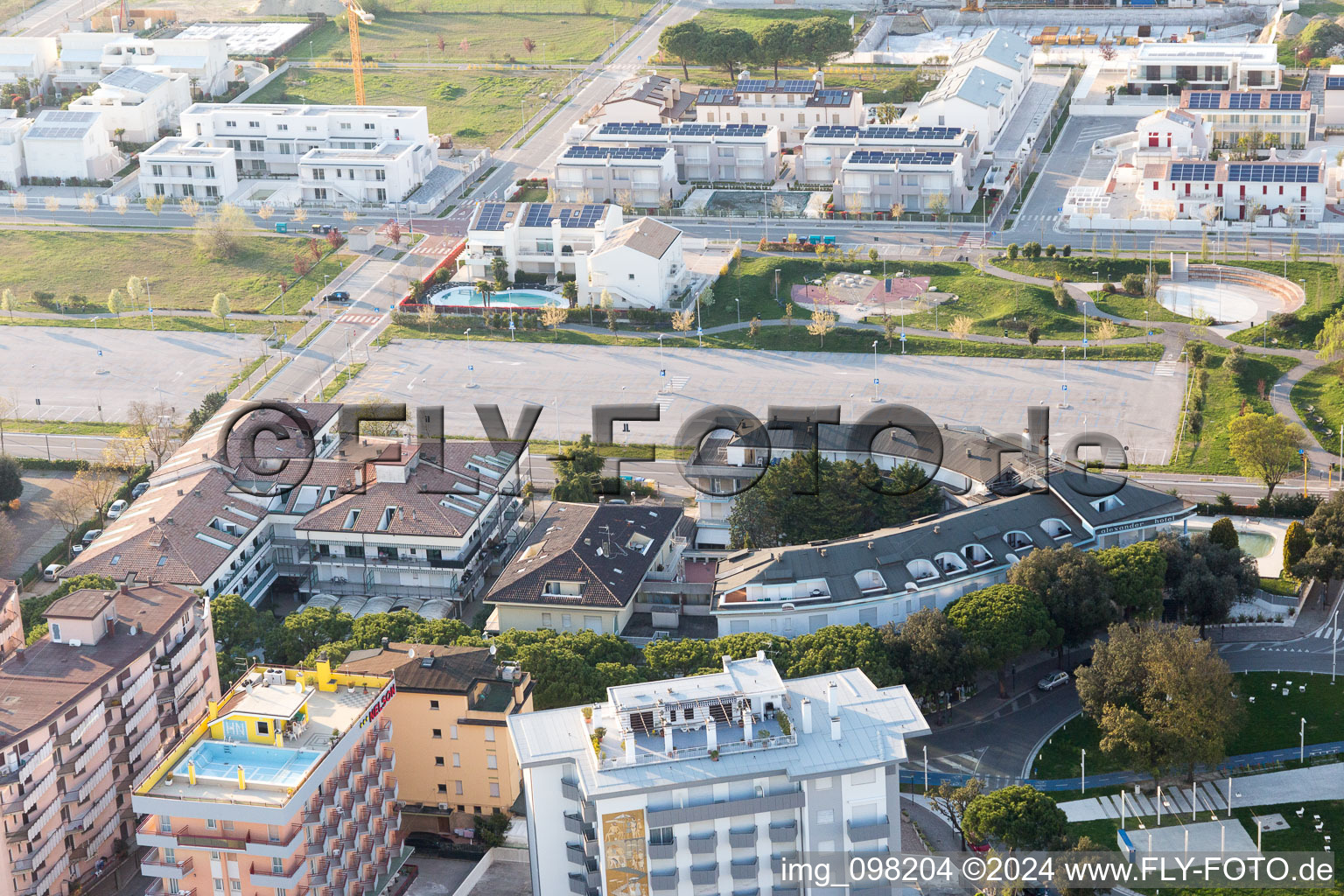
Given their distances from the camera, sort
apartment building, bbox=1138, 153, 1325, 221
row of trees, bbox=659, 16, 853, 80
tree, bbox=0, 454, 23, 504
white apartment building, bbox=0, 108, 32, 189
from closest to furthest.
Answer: tree, bbox=0, 454, 23, 504 → apartment building, bbox=1138, 153, 1325, 221 → white apartment building, bbox=0, 108, 32, 189 → row of trees, bbox=659, 16, 853, 80

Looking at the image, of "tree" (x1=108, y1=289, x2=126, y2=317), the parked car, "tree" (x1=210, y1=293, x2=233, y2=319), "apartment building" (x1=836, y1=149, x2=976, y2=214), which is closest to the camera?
the parked car

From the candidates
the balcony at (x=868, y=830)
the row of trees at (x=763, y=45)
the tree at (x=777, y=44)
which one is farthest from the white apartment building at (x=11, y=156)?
the balcony at (x=868, y=830)

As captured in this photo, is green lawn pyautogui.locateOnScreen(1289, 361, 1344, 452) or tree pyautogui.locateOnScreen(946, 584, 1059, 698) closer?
tree pyautogui.locateOnScreen(946, 584, 1059, 698)

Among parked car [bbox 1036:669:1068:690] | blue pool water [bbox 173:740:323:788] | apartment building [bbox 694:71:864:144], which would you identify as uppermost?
apartment building [bbox 694:71:864:144]

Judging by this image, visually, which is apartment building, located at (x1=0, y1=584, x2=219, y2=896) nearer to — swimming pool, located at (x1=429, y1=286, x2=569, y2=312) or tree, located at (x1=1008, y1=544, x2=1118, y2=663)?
tree, located at (x1=1008, y1=544, x2=1118, y2=663)

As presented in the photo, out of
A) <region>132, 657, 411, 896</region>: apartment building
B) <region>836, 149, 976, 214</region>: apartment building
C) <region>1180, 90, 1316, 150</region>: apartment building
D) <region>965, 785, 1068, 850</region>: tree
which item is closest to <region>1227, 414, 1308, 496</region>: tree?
<region>965, 785, 1068, 850</region>: tree

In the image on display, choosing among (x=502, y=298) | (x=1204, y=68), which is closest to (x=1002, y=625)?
(x=502, y=298)

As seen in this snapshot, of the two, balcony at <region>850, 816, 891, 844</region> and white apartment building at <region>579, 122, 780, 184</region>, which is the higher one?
white apartment building at <region>579, 122, 780, 184</region>
